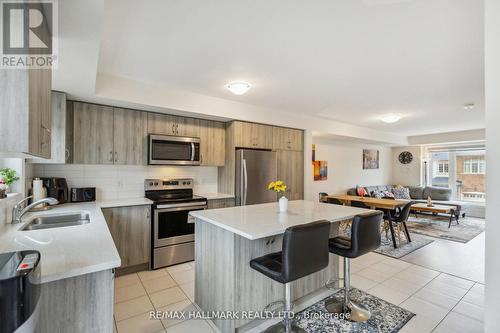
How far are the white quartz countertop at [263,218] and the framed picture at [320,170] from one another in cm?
399

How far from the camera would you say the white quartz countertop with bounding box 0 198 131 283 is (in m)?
1.22

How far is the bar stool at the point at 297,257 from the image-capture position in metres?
1.73

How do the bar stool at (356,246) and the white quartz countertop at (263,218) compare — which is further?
the bar stool at (356,246)

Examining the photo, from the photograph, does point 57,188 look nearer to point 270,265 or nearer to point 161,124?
point 161,124

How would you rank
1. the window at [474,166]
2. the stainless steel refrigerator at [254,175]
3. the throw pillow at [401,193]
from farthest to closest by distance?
the throw pillow at [401,193]
the window at [474,166]
the stainless steel refrigerator at [254,175]

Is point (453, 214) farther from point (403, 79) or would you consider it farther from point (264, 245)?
point (264, 245)

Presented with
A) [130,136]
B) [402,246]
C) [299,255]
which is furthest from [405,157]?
[130,136]

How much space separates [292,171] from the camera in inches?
193

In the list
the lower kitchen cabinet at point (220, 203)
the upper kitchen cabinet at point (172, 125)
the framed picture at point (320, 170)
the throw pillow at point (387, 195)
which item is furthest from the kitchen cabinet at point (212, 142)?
the throw pillow at point (387, 195)

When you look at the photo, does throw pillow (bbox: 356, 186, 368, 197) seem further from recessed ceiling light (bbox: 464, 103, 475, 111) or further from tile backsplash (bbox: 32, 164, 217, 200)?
tile backsplash (bbox: 32, 164, 217, 200)

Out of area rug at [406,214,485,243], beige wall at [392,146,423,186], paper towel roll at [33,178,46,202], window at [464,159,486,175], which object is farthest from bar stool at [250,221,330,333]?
window at [464,159,486,175]

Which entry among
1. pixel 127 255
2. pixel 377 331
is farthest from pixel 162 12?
pixel 377 331

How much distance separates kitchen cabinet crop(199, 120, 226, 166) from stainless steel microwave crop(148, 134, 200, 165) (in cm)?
17

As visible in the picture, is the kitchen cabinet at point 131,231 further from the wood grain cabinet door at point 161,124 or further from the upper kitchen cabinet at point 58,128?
the wood grain cabinet door at point 161,124
